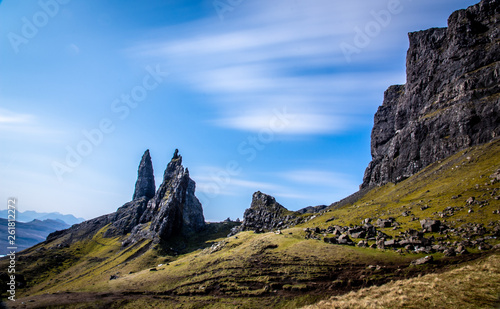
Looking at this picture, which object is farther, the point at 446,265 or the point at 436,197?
the point at 436,197

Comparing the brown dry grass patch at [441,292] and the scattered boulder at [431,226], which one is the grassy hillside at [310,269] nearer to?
the brown dry grass patch at [441,292]

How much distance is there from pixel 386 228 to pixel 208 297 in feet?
221

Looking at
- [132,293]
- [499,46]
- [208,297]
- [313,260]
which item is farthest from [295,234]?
[499,46]

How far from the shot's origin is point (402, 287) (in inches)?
2031

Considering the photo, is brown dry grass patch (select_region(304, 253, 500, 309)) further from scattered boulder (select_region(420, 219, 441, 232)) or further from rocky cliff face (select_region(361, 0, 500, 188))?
rocky cliff face (select_region(361, 0, 500, 188))

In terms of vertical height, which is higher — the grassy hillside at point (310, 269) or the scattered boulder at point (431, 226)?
the scattered boulder at point (431, 226)

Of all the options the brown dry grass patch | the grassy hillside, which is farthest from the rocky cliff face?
the brown dry grass patch

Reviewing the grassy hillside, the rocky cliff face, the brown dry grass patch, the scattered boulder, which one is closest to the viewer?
the brown dry grass patch

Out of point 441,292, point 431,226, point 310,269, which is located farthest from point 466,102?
point 441,292

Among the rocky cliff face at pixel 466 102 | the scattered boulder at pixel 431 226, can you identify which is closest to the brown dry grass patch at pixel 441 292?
the scattered boulder at pixel 431 226

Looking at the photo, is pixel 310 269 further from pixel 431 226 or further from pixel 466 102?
pixel 466 102

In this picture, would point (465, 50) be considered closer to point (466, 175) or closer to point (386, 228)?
point (466, 175)

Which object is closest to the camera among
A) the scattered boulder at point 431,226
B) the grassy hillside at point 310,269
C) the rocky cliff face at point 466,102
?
the grassy hillside at point 310,269

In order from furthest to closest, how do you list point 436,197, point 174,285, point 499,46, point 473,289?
point 499,46 < point 436,197 < point 174,285 < point 473,289
